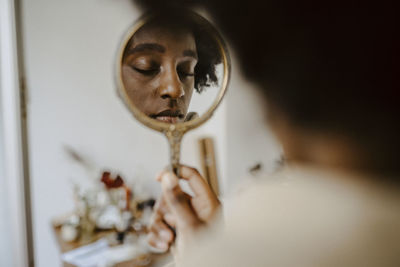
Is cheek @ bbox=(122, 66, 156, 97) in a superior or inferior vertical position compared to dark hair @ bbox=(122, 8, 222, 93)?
inferior

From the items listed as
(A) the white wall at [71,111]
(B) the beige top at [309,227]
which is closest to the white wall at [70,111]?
(A) the white wall at [71,111]

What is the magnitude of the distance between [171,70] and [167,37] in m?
0.08

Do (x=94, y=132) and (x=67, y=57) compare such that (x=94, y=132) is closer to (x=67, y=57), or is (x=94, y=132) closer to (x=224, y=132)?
(x=67, y=57)

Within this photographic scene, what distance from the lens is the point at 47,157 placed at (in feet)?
3.30

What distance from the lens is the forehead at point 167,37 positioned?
0.58 m

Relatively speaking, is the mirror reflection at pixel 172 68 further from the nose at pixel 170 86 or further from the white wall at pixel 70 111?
the white wall at pixel 70 111

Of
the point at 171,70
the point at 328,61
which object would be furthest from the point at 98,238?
the point at 328,61

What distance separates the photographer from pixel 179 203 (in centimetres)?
57

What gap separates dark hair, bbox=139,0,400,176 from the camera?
0.58 meters

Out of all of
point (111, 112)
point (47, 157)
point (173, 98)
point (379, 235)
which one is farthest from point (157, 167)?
point (379, 235)

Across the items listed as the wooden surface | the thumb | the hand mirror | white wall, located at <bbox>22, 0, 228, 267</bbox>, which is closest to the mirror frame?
the hand mirror

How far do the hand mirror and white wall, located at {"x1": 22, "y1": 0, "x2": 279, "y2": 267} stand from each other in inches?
12.6

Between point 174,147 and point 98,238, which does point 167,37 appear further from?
point 98,238

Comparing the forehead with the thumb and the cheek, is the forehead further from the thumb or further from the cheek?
the thumb
